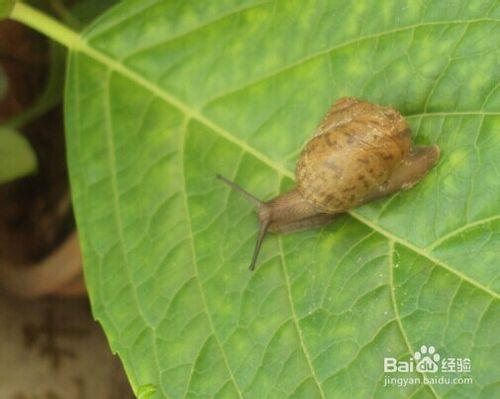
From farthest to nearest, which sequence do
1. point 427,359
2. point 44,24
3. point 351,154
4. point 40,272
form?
point 40,272
point 44,24
point 351,154
point 427,359

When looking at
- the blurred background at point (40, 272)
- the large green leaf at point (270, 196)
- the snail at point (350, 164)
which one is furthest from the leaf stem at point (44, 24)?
the snail at point (350, 164)

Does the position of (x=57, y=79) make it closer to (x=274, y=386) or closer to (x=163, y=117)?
(x=163, y=117)

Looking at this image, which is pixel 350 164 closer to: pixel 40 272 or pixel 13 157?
pixel 13 157

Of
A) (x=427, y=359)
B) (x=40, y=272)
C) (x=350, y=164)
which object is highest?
(x=40, y=272)

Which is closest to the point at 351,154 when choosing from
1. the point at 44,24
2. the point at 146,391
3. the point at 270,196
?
the point at 270,196

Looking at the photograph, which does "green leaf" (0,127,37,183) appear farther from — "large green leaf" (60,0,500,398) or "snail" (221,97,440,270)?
"snail" (221,97,440,270)

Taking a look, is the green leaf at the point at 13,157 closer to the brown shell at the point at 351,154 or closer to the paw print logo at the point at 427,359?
the brown shell at the point at 351,154
